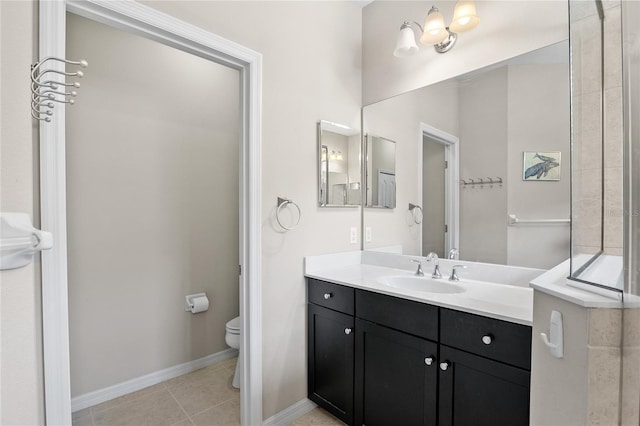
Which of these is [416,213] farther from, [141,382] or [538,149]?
[141,382]

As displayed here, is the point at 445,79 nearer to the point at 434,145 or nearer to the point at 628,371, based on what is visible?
the point at 434,145

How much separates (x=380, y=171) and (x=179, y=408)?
2.12 meters

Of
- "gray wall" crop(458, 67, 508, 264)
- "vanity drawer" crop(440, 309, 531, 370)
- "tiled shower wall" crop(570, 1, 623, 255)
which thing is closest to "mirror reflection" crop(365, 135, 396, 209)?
"gray wall" crop(458, 67, 508, 264)

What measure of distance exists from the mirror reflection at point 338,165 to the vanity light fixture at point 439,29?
2.02 ft

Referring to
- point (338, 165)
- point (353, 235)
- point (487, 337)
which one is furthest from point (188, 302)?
point (487, 337)

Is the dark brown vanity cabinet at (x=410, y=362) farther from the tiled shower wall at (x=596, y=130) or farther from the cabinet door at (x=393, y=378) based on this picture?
the tiled shower wall at (x=596, y=130)

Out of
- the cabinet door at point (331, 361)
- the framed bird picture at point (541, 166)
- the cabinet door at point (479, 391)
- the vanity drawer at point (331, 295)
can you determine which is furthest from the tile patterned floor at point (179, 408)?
the framed bird picture at point (541, 166)

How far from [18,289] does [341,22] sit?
2284 millimetres

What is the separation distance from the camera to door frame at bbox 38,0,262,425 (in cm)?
109

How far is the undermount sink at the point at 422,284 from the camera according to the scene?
5.42 feet

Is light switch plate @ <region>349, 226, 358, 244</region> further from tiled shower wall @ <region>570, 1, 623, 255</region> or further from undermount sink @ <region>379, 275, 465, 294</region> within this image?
tiled shower wall @ <region>570, 1, 623, 255</region>

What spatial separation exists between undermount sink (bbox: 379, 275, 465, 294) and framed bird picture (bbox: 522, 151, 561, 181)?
26.6 inches

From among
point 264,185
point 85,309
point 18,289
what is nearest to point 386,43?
point 264,185

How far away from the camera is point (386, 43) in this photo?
214cm
